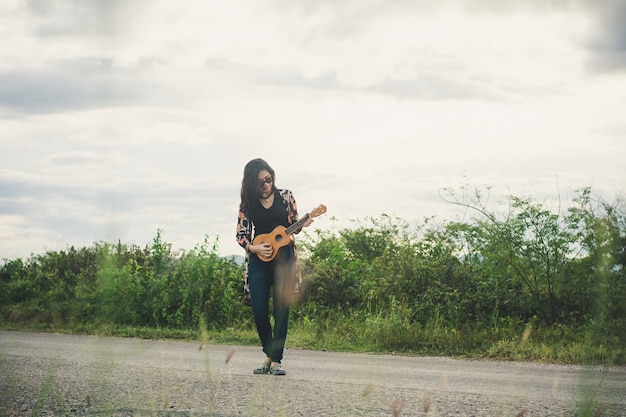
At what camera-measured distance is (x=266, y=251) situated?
736 centimetres

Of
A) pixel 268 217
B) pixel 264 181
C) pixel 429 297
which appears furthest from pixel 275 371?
pixel 429 297

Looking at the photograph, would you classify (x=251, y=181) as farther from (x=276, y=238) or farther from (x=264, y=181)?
(x=276, y=238)

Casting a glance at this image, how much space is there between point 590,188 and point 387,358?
514 centimetres

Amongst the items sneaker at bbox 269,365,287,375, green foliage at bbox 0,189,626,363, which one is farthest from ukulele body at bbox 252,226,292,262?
green foliage at bbox 0,189,626,363

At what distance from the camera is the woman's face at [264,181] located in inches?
291

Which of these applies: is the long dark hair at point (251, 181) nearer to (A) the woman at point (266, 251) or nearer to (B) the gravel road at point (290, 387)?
(A) the woman at point (266, 251)

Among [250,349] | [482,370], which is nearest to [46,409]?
[482,370]

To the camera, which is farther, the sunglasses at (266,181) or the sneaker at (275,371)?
the sunglasses at (266,181)

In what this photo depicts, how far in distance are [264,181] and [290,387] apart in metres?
2.22

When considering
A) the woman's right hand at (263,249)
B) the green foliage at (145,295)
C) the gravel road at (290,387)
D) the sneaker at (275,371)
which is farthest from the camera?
the green foliage at (145,295)

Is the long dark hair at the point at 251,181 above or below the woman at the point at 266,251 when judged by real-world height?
above

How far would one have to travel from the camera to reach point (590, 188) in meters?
12.2

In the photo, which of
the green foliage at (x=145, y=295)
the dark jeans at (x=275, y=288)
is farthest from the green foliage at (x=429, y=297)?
the dark jeans at (x=275, y=288)

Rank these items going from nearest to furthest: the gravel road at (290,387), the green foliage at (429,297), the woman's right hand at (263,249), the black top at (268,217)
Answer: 1. the gravel road at (290,387)
2. the woman's right hand at (263,249)
3. the black top at (268,217)
4. the green foliage at (429,297)
